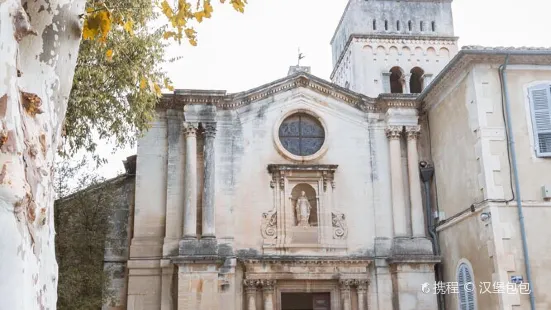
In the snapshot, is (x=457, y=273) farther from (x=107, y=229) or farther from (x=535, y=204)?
(x=107, y=229)

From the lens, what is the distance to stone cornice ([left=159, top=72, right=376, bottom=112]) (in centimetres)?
1666

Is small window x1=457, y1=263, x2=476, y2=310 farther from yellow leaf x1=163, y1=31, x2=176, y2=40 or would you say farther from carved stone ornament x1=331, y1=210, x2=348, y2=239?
yellow leaf x1=163, y1=31, x2=176, y2=40

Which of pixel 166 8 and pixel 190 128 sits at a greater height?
pixel 190 128

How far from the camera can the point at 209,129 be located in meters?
16.5

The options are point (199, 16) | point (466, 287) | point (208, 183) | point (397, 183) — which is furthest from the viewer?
point (397, 183)

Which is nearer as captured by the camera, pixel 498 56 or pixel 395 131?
pixel 498 56

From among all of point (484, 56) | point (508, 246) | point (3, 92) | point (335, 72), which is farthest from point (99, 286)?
point (335, 72)

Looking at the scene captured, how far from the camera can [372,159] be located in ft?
57.0

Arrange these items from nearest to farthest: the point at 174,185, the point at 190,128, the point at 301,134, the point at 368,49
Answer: the point at 174,185, the point at 190,128, the point at 301,134, the point at 368,49

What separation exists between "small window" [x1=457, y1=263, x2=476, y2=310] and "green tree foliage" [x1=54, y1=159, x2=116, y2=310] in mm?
8269

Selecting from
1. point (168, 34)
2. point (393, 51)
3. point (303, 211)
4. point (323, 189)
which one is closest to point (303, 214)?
point (303, 211)

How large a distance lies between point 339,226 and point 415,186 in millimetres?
2242

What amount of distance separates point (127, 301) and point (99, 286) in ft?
2.54

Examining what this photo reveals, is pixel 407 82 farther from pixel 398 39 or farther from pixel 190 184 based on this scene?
pixel 190 184
